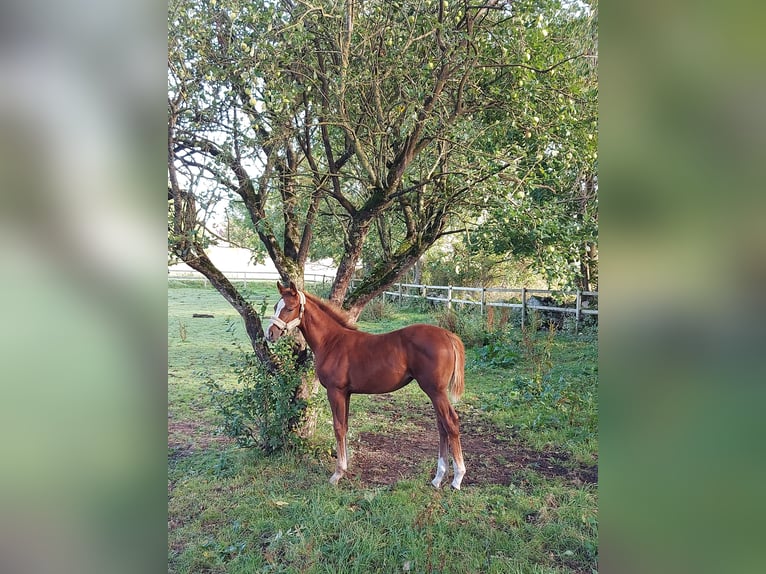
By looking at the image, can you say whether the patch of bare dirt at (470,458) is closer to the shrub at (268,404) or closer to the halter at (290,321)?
the shrub at (268,404)

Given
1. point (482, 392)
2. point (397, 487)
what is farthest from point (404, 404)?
point (397, 487)

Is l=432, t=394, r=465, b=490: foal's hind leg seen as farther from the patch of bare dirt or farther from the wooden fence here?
the wooden fence

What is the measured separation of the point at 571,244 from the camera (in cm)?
332

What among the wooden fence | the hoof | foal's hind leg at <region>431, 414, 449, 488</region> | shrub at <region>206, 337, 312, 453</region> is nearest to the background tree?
shrub at <region>206, 337, 312, 453</region>

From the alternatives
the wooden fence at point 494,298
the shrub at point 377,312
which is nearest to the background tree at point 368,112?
the shrub at point 377,312

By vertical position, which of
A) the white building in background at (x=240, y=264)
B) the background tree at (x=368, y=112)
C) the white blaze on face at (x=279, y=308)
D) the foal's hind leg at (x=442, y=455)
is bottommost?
the foal's hind leg at (x=442, y=455)

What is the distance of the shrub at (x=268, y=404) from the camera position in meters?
3.58

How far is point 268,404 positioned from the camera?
11.9 ft

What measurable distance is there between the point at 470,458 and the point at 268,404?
168cm

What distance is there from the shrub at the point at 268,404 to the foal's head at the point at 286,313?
512mm

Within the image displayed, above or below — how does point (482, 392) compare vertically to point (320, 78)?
below

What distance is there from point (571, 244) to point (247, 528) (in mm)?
2912

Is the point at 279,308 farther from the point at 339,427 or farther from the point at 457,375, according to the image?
the point at 457,375
